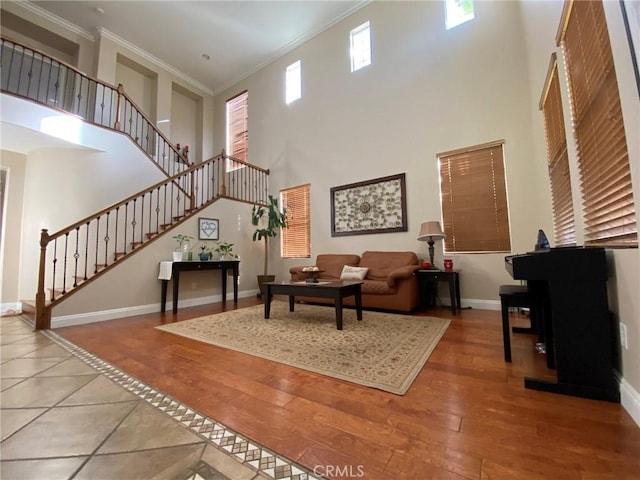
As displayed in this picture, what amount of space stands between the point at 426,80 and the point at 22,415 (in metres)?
5.96

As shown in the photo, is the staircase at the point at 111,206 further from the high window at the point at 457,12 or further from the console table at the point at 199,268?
the high window at the point at 457,12

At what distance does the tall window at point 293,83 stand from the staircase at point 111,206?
1893 mm

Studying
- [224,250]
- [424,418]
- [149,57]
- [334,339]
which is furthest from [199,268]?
[149,57]

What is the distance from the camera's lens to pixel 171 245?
469 centimetres

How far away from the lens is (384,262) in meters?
4.59

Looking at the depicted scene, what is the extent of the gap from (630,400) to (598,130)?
1.51 meters

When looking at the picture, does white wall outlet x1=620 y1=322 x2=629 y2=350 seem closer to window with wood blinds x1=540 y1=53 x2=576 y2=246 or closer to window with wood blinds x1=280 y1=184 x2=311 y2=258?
window with wood blinds x1=540 y1=53 x2=576 y2=246

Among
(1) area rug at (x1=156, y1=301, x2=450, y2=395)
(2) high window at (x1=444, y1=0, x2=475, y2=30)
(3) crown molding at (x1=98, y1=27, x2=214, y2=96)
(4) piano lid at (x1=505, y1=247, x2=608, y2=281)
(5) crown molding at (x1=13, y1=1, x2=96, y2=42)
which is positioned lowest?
(1) area rug at (x1=156, y1=301, x2=450, y2=395)

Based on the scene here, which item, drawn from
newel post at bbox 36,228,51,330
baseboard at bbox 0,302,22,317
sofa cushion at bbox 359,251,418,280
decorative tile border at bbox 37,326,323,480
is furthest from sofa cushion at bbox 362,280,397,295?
baseboard at bbox 0,302,22,317

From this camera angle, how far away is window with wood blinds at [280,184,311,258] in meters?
5.97

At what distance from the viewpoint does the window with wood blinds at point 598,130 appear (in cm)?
140

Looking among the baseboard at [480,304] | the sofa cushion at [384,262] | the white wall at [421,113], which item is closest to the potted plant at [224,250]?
the white wall at [421,113]

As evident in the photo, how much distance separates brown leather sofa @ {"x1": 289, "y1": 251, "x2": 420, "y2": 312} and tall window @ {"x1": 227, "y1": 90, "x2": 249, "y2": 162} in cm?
414

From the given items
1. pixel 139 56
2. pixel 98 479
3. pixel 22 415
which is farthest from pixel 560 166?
pixel 139 56
